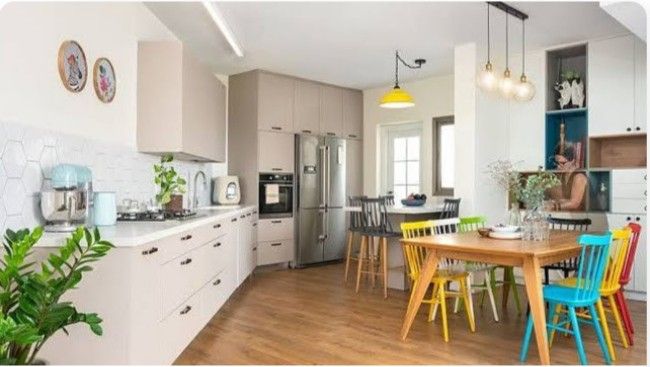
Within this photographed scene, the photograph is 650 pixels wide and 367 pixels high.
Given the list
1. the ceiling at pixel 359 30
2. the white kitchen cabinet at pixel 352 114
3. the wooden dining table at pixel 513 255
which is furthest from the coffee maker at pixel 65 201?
the white kitchen cabinet at pixel 352 114

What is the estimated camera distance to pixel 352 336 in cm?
328

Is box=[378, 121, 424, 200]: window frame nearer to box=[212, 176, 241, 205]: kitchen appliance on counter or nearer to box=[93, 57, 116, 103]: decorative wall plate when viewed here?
box=[212, 176, 241, 205]: kitchen appliance on counter

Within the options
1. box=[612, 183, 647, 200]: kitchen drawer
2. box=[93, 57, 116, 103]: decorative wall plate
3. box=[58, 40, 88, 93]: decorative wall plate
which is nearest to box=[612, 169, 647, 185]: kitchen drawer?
box=[612, 183, 647, 200]: kitchen drawer

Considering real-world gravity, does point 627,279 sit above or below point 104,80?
below

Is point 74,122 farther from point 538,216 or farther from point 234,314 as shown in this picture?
point 538,216

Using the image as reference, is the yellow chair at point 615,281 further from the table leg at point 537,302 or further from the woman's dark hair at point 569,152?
the woman's dark hair at point 569,152

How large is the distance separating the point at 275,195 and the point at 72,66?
11.1 ft

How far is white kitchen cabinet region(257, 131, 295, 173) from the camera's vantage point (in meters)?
5.80

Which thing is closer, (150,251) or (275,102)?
(150,251)

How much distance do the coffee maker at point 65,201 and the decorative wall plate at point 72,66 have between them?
0.52 metres

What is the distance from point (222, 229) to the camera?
386 centimetres

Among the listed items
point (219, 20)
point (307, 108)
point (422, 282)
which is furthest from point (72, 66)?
point (307, 108)

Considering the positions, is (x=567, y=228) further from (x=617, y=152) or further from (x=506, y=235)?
(x=506, y=235)

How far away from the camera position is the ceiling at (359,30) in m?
3.85
